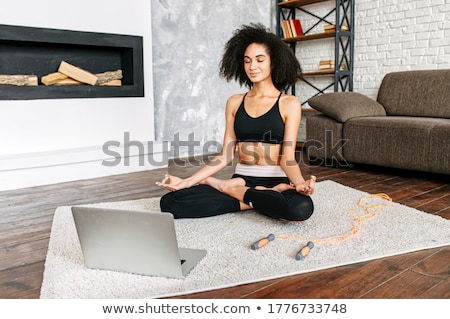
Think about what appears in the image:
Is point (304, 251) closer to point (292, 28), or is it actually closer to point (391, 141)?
point (391, 141)

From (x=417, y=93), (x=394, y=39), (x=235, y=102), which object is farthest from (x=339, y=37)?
(x=235, y=102)

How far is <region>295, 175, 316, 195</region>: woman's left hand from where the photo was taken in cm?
172

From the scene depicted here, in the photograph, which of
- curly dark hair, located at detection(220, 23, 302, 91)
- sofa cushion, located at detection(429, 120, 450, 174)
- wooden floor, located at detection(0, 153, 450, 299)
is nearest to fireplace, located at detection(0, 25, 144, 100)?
wooden floor, located at detection(0, 153, 450, 299)

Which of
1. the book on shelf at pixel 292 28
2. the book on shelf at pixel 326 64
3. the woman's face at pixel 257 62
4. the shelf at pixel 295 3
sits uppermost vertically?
the shelf at pixel 295 3

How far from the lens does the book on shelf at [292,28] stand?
4695mm

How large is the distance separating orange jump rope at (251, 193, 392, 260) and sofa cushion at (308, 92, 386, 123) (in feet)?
3.71

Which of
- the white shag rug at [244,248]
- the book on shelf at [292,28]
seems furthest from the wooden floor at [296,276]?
the book on shelf at [292,28]

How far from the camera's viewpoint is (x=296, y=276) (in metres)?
1.41

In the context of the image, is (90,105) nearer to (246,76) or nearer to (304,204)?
(246,76)

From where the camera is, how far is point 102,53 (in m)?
3.62

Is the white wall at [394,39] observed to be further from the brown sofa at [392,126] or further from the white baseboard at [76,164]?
the white baseboard at [76,164]

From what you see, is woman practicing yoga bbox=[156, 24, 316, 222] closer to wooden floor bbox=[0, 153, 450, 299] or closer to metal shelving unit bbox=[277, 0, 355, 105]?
wooden floor bbox=[0, 153, 450, 299]

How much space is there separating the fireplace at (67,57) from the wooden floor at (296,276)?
692mm
